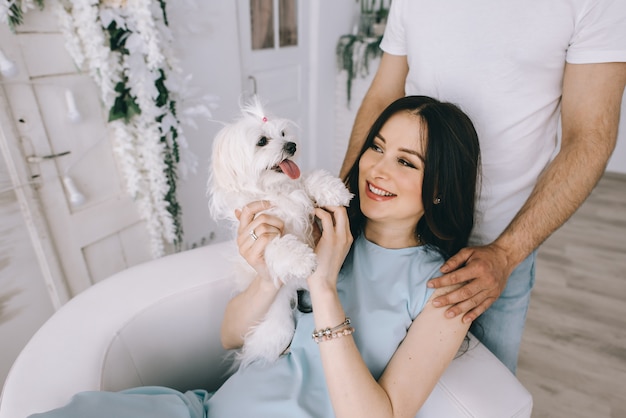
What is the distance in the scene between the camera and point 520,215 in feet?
3.58

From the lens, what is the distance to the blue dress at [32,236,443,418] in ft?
3.09

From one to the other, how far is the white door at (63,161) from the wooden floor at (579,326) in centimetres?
227

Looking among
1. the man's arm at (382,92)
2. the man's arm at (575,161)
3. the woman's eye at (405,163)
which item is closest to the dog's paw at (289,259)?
the woman's eye at (405,163)

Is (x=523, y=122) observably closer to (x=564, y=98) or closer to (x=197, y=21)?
(x=564, y=98)

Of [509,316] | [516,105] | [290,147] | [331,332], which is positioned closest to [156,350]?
[331,332]

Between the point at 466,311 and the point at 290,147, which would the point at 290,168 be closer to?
the point at 290,147

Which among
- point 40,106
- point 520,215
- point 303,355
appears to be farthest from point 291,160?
point 40,106

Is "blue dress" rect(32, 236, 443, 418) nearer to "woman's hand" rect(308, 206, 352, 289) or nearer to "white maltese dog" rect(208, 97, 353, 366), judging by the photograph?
"white maltese dog" rect(208, 97, 353, 366)

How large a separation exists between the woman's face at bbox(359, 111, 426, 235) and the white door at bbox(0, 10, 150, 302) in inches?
53.7

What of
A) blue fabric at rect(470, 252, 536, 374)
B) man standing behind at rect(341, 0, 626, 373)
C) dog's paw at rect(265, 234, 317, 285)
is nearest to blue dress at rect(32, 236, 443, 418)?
man standing behind at rect(341, 0, 626, 373)

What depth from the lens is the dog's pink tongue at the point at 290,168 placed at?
105 cm

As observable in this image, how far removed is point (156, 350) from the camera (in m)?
1.18

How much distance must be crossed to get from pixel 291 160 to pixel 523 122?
724 millimetres

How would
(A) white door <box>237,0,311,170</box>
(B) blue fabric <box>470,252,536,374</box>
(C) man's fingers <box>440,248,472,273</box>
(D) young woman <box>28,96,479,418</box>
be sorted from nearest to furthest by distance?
1. (D) young woman <box>28,96,479,418</box>
2. (C) man's fingers <box>440,248,472,273</box>
3. (B) blue fabric <box>470,252,536,374</box>
4. (A) white door <box>237,0,311,170</box>
